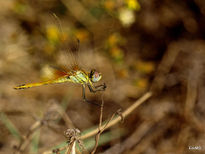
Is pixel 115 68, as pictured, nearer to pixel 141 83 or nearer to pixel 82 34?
pixel 141 83

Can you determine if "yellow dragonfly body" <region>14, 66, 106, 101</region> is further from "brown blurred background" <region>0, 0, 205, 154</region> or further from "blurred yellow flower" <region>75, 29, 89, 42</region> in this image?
"blurred yellow flower" <region>75, 29, 89, 42</region>

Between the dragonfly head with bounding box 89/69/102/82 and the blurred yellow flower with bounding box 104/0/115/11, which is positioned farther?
the blurred yellow flower with bounding box 104/0/115/11

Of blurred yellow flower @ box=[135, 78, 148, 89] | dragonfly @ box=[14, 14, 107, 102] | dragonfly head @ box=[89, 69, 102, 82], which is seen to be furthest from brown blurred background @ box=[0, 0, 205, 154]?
dragonfly head @ box=[89, 69, 102, 82]

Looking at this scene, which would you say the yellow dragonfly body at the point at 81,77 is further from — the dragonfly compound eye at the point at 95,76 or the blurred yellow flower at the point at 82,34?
the blurred yellow flower at the point at 82,34

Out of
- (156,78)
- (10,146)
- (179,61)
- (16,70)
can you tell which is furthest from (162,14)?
(10,146)

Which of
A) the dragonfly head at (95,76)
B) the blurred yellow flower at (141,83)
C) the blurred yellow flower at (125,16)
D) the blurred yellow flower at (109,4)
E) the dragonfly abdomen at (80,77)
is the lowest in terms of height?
the dragonfly head at (95,76)

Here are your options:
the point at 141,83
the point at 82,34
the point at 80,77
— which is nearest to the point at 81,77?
the point at 80,77

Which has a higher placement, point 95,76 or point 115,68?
point 115,68

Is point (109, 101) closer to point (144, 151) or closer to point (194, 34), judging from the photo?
point (144, 151)

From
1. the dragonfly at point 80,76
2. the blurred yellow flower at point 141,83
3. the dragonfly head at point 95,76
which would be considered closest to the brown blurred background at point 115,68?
the blurred yellow flower at point 141,83
